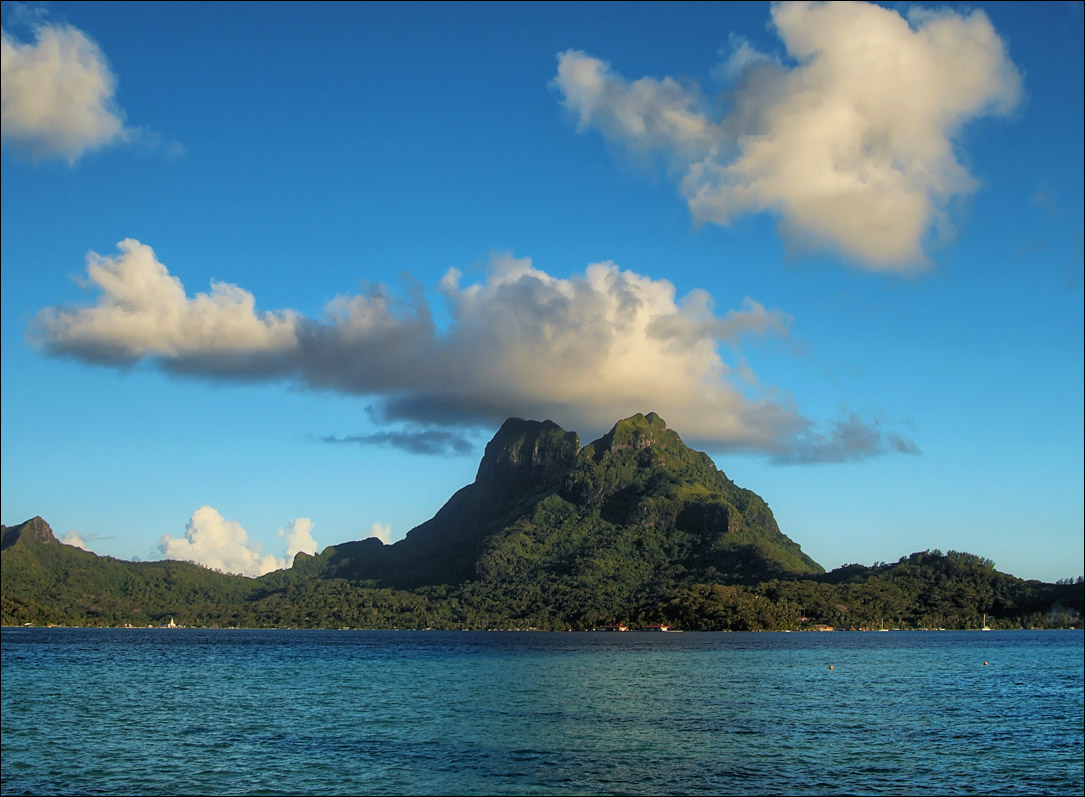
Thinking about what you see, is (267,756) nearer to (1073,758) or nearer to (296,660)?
(1073,758)

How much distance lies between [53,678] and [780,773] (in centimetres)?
8899

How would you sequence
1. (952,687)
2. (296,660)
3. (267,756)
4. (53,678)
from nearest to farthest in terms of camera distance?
(267,756), (952,687), (53,678), (296,660)

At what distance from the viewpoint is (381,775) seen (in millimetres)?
45219

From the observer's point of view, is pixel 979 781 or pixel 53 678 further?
pixel 53 678

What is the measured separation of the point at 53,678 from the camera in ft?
337

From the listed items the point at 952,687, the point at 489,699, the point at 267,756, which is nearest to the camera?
the point at 267,756

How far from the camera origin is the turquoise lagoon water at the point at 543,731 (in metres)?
44.3

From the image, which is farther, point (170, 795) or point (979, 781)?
point (979, 781)

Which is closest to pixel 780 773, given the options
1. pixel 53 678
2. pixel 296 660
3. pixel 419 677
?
pixel 419 677

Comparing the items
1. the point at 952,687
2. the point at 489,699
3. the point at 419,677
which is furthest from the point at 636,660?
the point at 489,699

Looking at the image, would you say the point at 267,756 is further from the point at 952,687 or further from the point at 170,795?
the point at 952,687

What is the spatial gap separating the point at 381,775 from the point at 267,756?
9646 millimetres

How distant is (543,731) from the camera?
59344 mm

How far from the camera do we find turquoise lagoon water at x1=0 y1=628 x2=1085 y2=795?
145 ft
